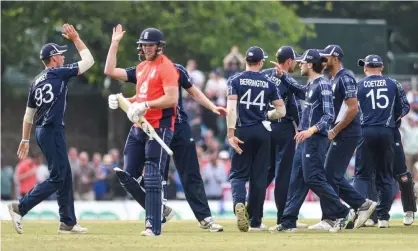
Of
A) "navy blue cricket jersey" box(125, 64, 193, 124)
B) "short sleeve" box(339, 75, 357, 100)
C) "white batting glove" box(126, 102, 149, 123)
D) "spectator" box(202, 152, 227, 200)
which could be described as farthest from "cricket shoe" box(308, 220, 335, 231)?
"spectator" box(202, 152, 227, 200)

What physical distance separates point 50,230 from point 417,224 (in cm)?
547

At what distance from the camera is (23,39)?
36.3 m

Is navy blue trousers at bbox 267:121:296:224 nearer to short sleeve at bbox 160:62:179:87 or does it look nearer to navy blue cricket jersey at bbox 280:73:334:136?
navy blue cricket jersey at bbox 280:73:334:136

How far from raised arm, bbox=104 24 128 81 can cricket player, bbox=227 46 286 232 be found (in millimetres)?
1451

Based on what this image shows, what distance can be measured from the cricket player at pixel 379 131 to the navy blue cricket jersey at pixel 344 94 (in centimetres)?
92

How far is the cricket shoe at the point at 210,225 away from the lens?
59.7 feet

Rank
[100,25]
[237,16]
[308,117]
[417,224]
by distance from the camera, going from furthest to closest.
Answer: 1. [237,16]
2. [100,25]
3. [417,224]
4. [308,117]

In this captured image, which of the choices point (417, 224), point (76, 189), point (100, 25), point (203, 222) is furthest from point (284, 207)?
point (100, 25)

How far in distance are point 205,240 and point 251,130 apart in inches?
92.2

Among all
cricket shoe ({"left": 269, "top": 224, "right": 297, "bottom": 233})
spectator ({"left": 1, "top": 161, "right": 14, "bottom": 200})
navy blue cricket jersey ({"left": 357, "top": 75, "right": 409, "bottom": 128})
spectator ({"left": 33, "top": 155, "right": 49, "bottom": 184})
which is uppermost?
navy blue cricket jersey ({"left": 357, "top": 75, "right": 409, "bottom": 128})

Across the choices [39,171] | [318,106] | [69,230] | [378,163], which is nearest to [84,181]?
[39,171]

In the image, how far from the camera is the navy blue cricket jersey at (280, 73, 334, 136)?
58.9ft

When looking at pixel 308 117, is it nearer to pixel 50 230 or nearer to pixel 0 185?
pixel 50 230

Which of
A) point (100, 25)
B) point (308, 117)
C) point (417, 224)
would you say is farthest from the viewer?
point (100, 25)
